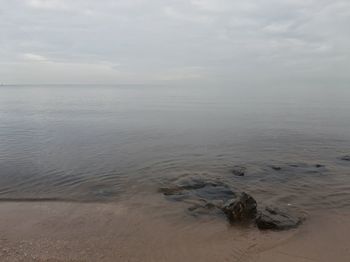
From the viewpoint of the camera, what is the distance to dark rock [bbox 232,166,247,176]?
67.4 feet

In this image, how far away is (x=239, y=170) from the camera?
21062 mm

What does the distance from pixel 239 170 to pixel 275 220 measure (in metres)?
7.72

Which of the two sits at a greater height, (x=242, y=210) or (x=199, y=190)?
(x=242, y=210)

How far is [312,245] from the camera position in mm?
11945

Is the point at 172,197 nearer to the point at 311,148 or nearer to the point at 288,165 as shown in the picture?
the point at 288,165

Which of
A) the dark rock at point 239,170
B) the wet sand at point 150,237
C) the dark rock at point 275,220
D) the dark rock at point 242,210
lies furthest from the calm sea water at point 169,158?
the dark rock at point 242,210

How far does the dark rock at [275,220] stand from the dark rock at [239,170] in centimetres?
624

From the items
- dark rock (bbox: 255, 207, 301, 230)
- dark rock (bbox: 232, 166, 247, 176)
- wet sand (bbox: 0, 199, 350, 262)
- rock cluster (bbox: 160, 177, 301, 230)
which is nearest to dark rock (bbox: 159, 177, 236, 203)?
rock cluster (bbox: 160, 177, 301, 230)

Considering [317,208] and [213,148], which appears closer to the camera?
[317,208]

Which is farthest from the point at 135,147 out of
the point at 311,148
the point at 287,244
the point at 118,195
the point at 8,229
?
the point at 287,244

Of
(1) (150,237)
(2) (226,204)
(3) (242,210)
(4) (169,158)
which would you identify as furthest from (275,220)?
(4) (169,158)

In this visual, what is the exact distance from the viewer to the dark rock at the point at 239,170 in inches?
809

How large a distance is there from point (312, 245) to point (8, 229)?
10710 mm

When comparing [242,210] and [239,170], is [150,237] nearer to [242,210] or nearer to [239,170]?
[242,210]
